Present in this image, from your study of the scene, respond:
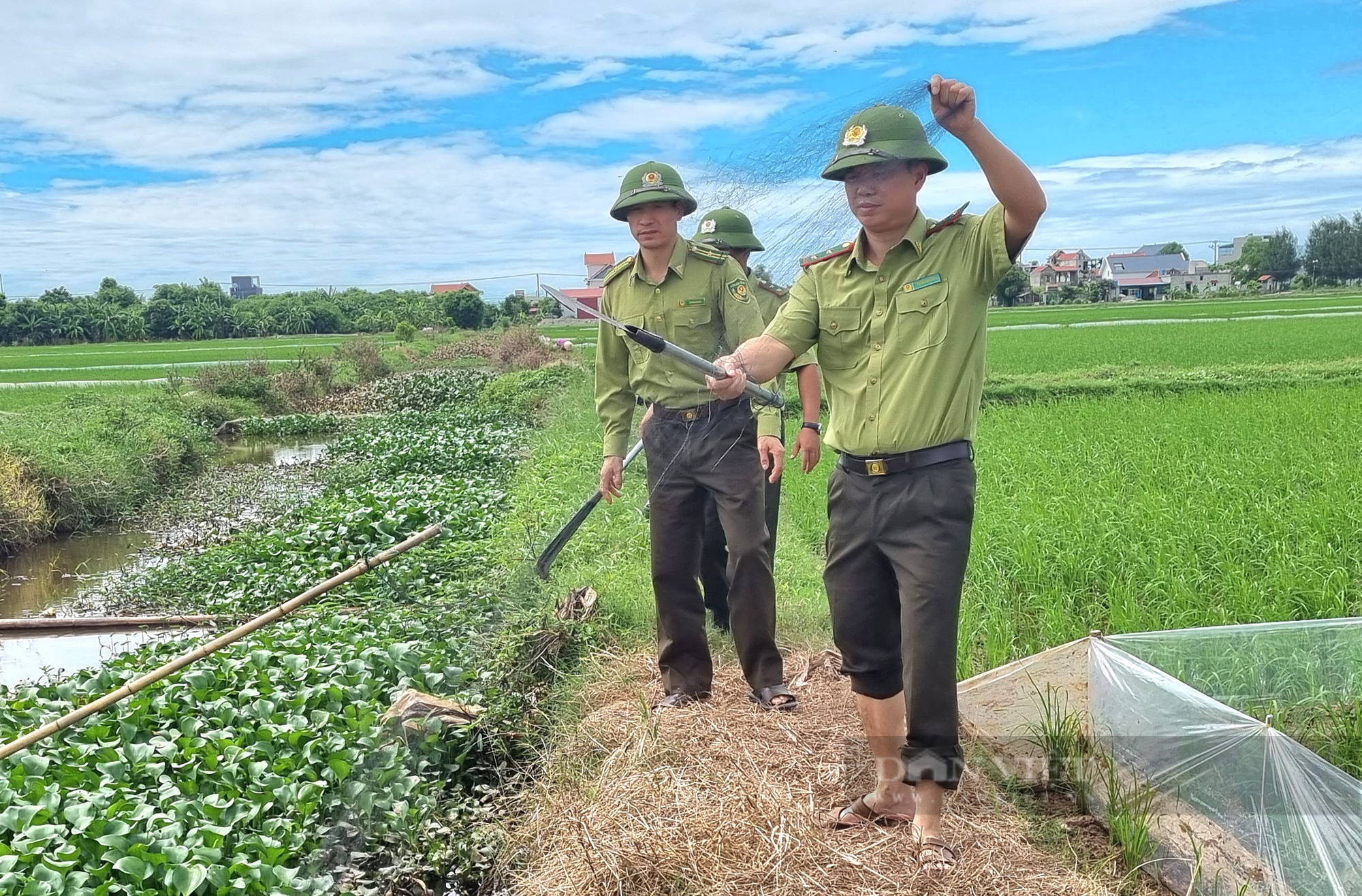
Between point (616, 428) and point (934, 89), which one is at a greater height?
point (934, 89)

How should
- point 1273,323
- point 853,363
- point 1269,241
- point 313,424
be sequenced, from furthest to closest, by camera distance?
point 1269,241 < point 1273,323 < point 313,424 < point 853,363

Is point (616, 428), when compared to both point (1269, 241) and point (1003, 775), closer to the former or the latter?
point (1003, 775)

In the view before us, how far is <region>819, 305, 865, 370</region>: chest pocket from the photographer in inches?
112

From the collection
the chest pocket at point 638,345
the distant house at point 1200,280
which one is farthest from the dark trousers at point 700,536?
the distant house at point 1200,280

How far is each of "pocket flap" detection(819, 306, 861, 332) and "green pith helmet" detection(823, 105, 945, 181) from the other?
1.29ft

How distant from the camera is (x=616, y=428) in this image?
4113mm

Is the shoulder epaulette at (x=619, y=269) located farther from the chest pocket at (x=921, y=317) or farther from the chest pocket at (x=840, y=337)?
the chest pocket at (x=921, y=317)

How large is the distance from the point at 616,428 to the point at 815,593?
1.92 meters

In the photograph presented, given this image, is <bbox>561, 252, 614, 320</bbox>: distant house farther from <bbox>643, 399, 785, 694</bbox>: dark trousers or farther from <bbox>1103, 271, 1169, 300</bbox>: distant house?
<bbox>1103, 271, 1169, 300</bbox>: distant house

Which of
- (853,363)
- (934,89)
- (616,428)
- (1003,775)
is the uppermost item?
(934,89)

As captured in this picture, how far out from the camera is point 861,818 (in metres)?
2.91

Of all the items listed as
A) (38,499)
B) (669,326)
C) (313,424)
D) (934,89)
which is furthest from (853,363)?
(313,424)

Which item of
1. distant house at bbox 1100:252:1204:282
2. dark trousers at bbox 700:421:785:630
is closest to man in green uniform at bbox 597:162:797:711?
dark trousers at bbox 700:421:785:630

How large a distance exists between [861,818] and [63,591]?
25.6 ft
